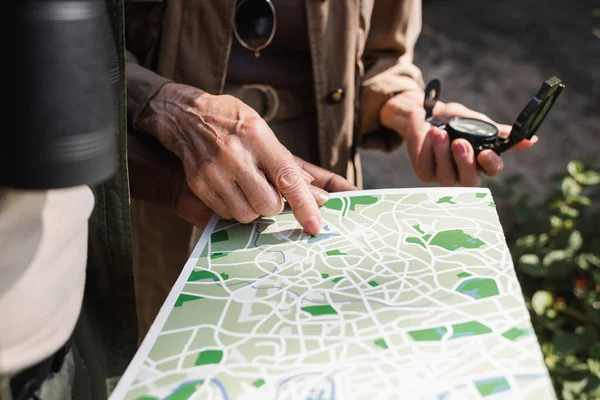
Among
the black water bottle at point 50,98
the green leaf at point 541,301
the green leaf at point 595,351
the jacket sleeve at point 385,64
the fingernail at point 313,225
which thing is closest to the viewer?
the black water bottle at point 50,98

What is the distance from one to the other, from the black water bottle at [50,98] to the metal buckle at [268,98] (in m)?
0.79

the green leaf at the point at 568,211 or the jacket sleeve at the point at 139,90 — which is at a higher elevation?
the jacket sleeve at the point at 139,90

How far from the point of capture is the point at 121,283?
964mm

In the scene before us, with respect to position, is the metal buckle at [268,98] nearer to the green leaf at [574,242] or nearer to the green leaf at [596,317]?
the green leaf at [596,317]

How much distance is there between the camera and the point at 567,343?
6.39 feet

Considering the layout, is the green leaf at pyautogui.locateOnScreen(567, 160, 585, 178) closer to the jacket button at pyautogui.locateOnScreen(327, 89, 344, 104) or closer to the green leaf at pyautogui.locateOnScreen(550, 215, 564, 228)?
the green leaf at pyautogui.locateOnScreen(550, 215, 564, 228)

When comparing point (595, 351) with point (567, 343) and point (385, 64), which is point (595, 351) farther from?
point (385, 64)

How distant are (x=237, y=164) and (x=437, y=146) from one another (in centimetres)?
45

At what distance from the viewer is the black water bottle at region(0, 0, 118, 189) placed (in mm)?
436

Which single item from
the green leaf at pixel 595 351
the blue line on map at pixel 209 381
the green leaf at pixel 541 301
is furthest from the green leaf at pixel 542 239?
the blue line on map at pixel 209 381

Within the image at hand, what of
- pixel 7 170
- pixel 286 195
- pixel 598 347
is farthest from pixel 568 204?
pixel 7 170

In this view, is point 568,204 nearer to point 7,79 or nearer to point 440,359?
point 440,359

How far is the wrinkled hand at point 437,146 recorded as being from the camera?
3.77ft

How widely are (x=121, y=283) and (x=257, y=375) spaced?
1.39ft
